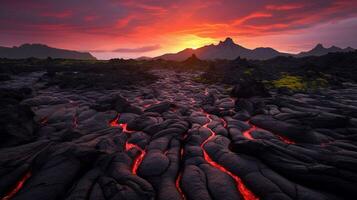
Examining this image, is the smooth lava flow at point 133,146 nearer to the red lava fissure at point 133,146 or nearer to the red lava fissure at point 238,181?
the red lava fissure at point 133,146

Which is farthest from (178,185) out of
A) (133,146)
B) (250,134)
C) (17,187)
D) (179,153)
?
(250,134)

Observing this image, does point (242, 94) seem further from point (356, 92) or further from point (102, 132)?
point (102, 132)

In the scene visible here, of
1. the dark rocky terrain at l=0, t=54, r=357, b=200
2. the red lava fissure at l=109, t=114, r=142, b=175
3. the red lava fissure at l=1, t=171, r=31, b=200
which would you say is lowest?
the red lava fissure at l=1, t=171, r=31, b=200

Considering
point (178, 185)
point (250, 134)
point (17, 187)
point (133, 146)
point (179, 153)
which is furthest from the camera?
point (250, 134)

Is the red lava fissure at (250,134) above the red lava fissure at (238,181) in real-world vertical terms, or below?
above

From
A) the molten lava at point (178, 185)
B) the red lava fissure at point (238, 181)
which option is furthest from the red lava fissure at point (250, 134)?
the molten lava at point (178, 185)

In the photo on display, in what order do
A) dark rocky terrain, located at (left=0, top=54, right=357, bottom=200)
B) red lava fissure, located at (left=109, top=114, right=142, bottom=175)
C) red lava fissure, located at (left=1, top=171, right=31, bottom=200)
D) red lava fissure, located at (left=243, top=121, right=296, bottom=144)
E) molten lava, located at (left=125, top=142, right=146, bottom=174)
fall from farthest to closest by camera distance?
1. red lava fissure, located at (left=243, top=121, right=296, bottom=144)
2. red lava fissure, located at (left=109, top=114, right=142, bottom=175)
3. molten lava, located at (left=125, top=142, right=146, bottom=174)
4. dark rocky terrain, located at (left=0, top=54, right=357, bottom=200)
5. red lava fissure, located at (left=1, top=171, right=31, bottom=200)

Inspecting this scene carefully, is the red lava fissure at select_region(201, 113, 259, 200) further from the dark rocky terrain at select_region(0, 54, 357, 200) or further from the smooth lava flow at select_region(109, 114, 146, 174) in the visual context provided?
the smooth lava flow at select_region(109, 114, 146, 174)

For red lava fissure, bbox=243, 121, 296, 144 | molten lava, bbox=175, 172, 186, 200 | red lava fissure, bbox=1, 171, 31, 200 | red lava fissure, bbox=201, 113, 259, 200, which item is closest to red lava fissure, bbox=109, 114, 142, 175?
molten lava, bbox=175, 172, 186, 200

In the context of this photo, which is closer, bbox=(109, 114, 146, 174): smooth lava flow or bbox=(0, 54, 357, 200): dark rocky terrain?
bbox=(0, 54, 357, 200): dark rocky terrain

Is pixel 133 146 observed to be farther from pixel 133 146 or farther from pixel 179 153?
pixel 179 153

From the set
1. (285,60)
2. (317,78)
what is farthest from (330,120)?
(285,60)

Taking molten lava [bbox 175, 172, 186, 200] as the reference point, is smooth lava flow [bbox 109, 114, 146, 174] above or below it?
above

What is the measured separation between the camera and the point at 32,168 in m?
8.68
